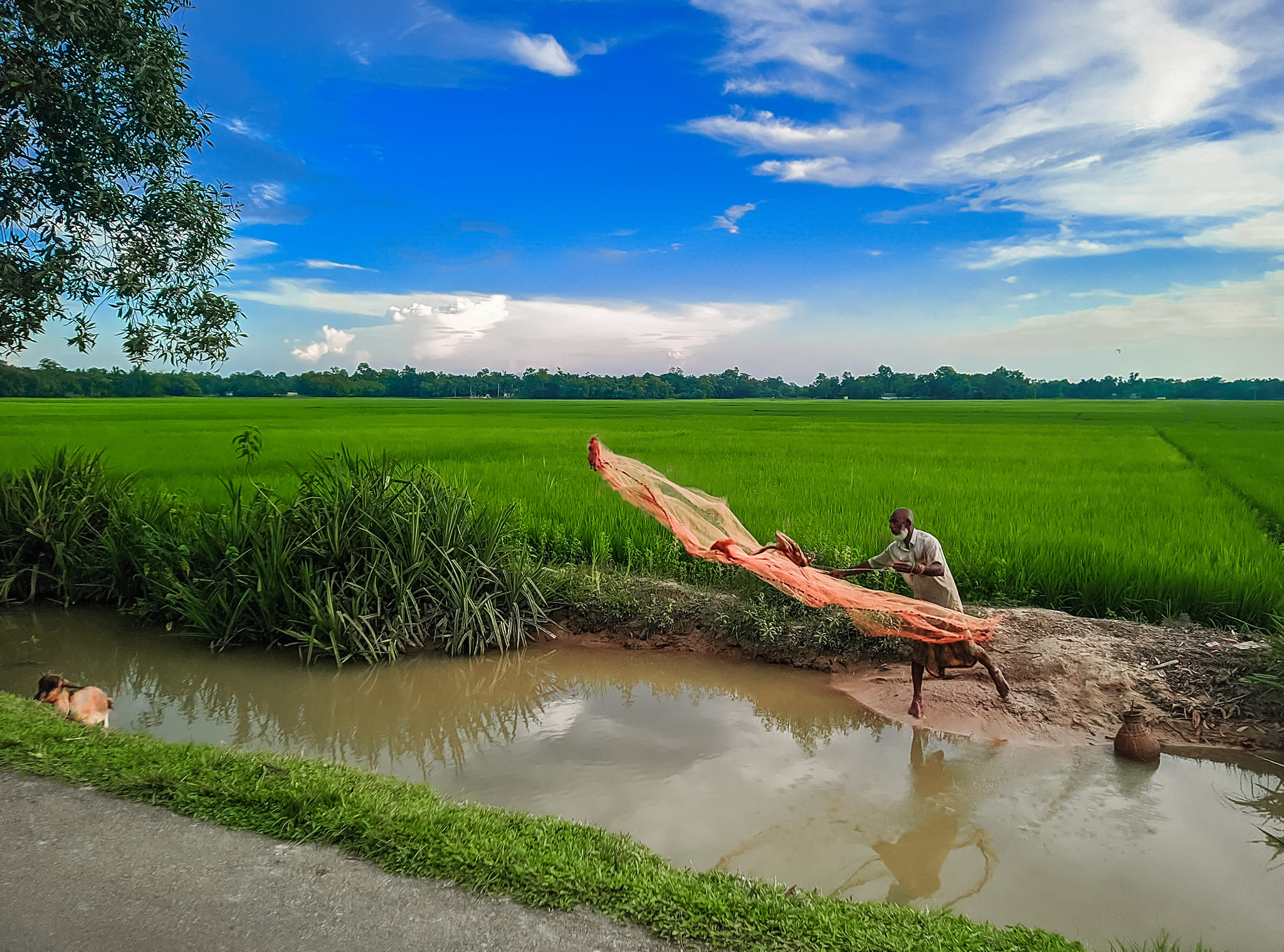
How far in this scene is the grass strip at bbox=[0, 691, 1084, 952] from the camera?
2598 mm

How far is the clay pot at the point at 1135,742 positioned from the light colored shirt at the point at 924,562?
3.49 feet

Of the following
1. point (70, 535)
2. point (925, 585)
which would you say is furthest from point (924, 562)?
point (70, 535)

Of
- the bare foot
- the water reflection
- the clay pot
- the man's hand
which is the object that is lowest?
the water reflection

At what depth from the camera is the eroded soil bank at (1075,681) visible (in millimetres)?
4590

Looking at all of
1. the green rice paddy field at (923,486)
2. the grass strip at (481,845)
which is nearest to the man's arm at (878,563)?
the green rice paddy field at (923,486)

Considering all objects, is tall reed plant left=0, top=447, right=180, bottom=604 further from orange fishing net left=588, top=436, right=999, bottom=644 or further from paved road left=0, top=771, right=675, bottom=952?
orange fishing net left=588, top=436, right=999, bottom=644

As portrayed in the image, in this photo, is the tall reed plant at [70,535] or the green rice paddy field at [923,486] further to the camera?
the tall reed plant at [70,535]

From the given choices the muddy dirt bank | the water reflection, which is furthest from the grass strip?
the muddy dirt bank

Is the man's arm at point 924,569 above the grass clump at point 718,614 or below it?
above

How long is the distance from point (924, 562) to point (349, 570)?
4400mm

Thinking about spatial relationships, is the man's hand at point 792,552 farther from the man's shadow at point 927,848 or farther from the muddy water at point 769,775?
the man's shadow at point 927,848

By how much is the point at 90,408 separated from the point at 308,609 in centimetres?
3470

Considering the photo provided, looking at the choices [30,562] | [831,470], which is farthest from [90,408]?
[831,470]

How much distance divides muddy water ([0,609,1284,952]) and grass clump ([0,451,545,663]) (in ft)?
0.82
